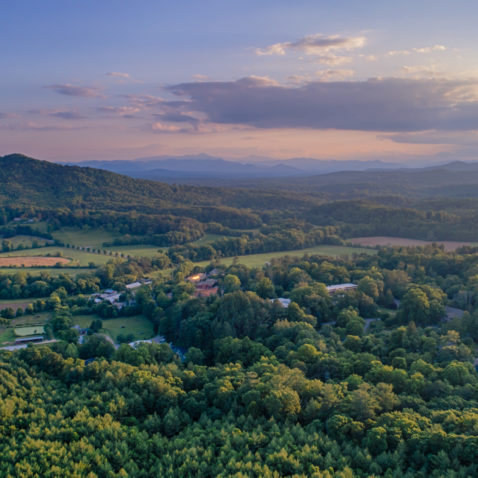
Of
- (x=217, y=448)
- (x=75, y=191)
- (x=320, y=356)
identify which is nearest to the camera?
(x=217, y=448)

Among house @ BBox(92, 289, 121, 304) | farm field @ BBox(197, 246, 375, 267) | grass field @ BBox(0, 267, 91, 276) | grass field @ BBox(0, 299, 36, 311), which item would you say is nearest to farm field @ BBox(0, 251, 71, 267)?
grass field @ BBox(0, 267, 91, 276)

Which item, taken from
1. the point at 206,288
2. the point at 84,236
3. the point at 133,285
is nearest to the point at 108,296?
the point at 133,285

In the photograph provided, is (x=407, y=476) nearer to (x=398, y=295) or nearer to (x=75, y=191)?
(x=398, y=295)

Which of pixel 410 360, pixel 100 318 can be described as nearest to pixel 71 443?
pixel 410 360

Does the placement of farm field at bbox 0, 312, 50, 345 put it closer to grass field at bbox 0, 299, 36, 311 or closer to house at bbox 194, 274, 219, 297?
grass field at bbox 0, 299, 36, 311

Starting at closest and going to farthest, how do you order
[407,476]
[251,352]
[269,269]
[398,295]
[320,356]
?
1. [407,476]
2. [320,356]
3. [251,352]
4. [398,295]
5. [269,269]

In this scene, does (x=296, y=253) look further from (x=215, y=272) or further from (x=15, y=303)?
(x=15, y=303)

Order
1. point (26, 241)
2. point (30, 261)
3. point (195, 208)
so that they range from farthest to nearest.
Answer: point (195, 208) < point (26, 241) < point (30, 261)
